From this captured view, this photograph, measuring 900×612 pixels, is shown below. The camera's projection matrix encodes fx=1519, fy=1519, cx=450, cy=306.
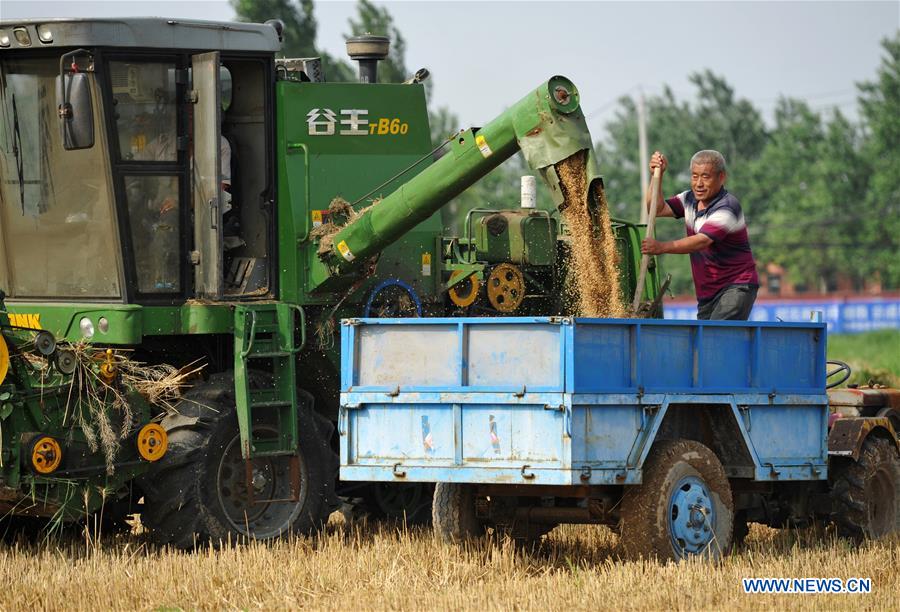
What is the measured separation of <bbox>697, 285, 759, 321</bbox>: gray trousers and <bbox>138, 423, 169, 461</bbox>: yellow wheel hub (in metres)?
3.75

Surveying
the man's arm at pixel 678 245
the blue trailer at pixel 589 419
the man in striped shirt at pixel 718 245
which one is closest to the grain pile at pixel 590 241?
the man's arm at pixel 678 245

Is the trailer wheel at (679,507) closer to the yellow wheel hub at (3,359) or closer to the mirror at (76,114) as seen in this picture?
the yellow wheel hub at (3,359)

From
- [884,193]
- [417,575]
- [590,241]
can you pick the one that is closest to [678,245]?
[590,241]

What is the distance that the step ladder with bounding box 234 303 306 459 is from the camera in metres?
10.3

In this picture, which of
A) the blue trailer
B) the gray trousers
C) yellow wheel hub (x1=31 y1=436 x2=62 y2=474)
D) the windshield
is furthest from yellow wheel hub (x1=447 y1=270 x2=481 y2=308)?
yellow wheel hub (x1=31 y1=436 x2=62 y2=474)

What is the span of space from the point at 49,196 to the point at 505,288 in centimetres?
348

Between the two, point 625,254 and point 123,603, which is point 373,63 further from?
point 123,603

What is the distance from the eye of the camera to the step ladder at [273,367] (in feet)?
33.7

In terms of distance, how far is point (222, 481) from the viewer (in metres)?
10.2

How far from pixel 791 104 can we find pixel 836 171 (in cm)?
1531

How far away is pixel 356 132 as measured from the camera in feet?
36.9

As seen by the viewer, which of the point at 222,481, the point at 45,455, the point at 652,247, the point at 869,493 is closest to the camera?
the point at 45,455

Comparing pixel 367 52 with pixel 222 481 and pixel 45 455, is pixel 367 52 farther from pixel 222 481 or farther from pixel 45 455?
pixel 45 455

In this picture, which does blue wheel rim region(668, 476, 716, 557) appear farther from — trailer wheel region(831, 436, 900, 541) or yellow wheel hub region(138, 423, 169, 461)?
yellow wheel hub region(138, 423, 169, 461)
